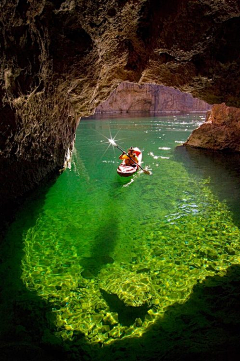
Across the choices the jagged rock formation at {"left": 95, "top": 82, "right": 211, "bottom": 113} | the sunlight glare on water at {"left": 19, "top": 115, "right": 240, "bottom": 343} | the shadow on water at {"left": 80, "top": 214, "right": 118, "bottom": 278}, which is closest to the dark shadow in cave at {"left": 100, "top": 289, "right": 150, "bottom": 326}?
the sunlight glare on water at {"left": 19, "top": 115, "right": 240, "bottom": 343}

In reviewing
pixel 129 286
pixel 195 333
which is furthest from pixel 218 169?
pixel 195 333

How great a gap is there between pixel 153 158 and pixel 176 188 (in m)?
5.07

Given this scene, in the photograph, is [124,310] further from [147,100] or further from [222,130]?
[147,100]

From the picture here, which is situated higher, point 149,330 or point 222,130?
point 222,130

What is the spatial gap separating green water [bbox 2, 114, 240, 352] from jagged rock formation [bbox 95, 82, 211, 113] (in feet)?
137

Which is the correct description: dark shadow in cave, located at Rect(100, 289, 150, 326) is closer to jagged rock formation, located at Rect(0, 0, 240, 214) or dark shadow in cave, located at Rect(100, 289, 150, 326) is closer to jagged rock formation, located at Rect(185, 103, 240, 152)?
jagged rock formation, located at Rect(0, 0, 240, 214)

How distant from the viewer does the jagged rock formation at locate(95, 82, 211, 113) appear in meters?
46.0

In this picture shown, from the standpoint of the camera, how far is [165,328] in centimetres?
295

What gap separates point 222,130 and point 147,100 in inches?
1504

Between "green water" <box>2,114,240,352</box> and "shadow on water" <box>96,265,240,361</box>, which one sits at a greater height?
"green water" <box>2,114,240,352</box>

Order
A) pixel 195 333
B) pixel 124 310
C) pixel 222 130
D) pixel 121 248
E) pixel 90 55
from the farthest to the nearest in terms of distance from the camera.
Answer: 1. pixel 222 130
2. pixel 90 55
3. pixel 121 248
4. pixel 124 310
5. pixel 195 333

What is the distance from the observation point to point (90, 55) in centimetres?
538

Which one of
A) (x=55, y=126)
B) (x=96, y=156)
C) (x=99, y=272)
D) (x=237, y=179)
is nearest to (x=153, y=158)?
(x=96, y=156)

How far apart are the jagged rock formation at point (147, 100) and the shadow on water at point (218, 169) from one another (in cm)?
3521
